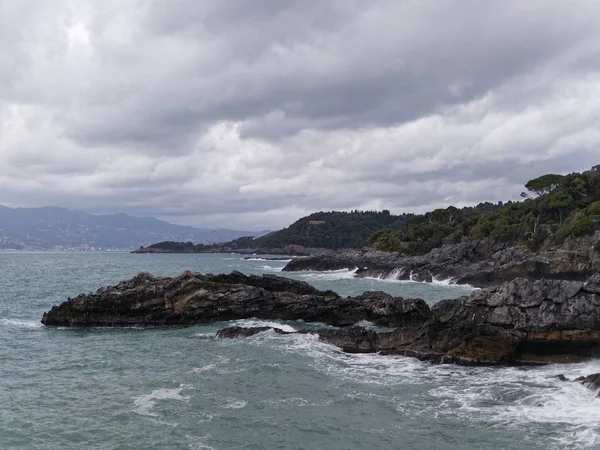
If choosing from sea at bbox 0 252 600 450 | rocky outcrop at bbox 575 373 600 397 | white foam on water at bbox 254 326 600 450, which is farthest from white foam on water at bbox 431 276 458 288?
rocky outcrop at bbox 575 373 600 397

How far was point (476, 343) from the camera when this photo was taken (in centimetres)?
2503

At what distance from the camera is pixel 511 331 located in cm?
2489

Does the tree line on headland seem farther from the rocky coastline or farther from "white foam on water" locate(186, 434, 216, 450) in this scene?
"white foam on water" locate(186, 434, 216, 450)

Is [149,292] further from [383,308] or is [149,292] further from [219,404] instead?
[219,404]

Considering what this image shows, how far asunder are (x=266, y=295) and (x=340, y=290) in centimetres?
2392

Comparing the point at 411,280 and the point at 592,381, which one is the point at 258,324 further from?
the point at 411,280

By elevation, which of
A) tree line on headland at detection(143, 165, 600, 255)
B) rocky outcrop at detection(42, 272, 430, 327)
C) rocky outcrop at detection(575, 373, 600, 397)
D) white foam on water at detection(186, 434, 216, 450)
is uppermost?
tree line on headland at detection(143, 165, 600, 255)

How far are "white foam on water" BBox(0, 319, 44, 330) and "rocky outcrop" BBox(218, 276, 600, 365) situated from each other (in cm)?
2253

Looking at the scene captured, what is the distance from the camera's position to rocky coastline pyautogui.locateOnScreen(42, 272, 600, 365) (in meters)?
24.5

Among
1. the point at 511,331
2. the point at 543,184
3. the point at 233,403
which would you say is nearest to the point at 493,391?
the point at 511,331

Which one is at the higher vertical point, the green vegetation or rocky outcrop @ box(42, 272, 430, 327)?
the green vegetation

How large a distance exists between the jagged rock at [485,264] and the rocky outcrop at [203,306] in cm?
3127

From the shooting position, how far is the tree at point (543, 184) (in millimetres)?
119644

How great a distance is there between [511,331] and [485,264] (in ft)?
169
